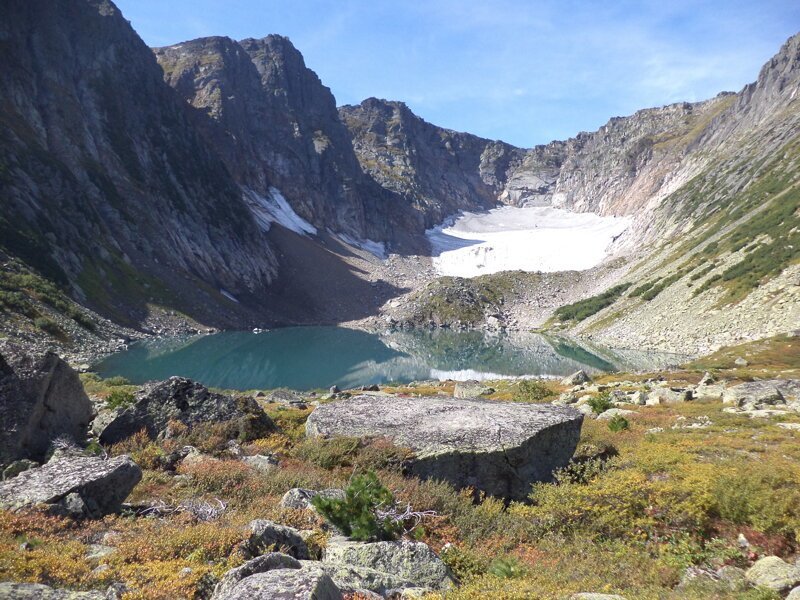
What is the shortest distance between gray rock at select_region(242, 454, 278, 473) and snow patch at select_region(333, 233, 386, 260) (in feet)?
556

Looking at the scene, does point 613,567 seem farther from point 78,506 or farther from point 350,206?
point 350,206

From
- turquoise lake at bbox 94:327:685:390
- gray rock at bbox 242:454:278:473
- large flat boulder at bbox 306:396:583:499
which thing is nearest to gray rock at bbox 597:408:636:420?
large flat boulder at bbox 306:396:583:499

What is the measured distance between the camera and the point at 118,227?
93.4m

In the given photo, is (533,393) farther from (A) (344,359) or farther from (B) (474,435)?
(A) (344,359)

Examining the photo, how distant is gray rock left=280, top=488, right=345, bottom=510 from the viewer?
736 cm

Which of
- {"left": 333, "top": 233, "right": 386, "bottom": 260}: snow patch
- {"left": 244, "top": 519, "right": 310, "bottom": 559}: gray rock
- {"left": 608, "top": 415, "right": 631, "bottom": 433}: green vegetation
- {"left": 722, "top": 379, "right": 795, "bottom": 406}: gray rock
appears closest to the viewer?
{"left": 244, "top": 519, "right": 310, "bottom": 559}: gray rock

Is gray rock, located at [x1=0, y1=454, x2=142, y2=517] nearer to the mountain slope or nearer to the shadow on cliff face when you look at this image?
A: the mountain slope

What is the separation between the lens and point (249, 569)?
15.0ft

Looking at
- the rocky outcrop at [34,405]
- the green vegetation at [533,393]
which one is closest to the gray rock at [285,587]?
the rocky outcrop at [34,405]

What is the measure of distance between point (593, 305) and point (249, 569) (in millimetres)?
110899

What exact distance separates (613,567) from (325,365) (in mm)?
58082

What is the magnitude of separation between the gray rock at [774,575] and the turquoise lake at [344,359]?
138 ft

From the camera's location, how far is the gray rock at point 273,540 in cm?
546

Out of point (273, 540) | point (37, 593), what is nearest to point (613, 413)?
point (273, 540)
